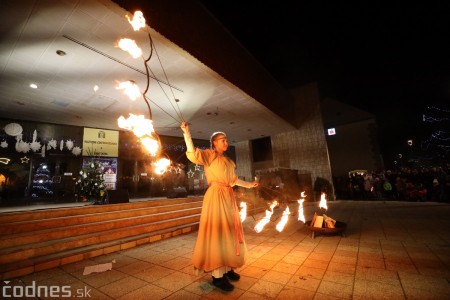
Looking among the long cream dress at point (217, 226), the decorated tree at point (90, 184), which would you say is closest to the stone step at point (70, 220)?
the decorated tree at point (90, 184)

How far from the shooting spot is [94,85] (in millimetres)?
8453

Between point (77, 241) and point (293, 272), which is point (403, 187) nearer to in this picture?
point (293, 272)

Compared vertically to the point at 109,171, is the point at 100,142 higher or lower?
higher

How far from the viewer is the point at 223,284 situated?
9.90ft

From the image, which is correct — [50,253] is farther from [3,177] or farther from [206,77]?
[3,177]

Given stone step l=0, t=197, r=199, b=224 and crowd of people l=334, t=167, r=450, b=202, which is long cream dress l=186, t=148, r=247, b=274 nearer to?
stone step l=0, t=197, r=199, b=224

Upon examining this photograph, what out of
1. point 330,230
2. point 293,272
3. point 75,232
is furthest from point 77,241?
point 330,230

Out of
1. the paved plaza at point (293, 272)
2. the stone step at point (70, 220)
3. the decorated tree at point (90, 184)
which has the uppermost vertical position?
the decorated tree at point (90, 184)

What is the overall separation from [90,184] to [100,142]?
14.4 feet

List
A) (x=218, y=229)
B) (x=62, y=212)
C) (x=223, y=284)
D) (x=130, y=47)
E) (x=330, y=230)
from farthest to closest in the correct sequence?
(x=130, y=47) < (x=62, y=212) < (x=330, y=230) < (x=218, y=229) < (x=223, y=284)

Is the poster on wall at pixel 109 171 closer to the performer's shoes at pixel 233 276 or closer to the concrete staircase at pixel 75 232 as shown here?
the concrete staircase at pixel 75 232

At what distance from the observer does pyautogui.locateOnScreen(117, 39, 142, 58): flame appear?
20.4 feet

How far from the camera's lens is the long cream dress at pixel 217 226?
308cm

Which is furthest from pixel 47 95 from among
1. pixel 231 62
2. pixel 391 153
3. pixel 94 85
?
pixel 391 153
